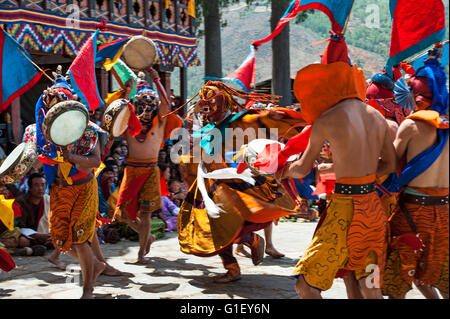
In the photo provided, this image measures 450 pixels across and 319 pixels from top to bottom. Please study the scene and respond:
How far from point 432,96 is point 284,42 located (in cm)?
1359

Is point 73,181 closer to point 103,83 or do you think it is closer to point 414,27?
point 414,27

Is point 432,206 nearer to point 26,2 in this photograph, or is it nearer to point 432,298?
point 432,298

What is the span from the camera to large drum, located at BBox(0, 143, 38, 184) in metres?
4.38

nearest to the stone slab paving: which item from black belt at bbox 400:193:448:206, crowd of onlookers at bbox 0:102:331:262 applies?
crowd of onlookers at bbox 0:102:331:262

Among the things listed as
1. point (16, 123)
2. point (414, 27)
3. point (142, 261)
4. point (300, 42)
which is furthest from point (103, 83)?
point (300, 42)

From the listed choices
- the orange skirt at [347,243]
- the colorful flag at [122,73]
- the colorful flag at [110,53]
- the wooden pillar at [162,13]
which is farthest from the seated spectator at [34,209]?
the wooden pillar at [162,13]

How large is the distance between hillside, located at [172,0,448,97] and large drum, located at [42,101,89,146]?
47.3m

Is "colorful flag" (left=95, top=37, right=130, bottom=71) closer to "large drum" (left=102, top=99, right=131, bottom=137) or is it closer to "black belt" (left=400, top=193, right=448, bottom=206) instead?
"large drum" (left=102, top=99, right=131, bottom=137)

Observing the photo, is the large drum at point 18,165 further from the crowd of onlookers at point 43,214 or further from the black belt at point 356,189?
the black belt at point 356,189

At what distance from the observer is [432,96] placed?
3.50 metres

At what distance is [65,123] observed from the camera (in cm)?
427

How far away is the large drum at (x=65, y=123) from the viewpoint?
4.21 m

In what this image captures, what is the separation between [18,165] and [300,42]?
62.3 metres

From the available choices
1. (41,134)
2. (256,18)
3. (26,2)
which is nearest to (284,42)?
(26,2)
